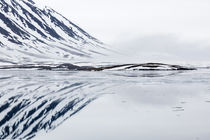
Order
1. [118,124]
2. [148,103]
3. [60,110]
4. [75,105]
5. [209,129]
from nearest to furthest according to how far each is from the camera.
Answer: [209,129] < [118,124] < [60,110] < [75,105] < [148,103]

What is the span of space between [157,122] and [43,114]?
5.11 metres

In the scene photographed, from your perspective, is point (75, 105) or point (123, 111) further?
point (75, 105)

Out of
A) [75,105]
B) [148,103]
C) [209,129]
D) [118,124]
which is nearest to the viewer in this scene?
[209,129]

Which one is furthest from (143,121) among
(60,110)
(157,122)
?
(60,110)

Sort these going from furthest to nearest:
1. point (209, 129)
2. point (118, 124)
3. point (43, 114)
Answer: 1. point (43, 114)
2. point (118, 124)
3. point (209, 129)

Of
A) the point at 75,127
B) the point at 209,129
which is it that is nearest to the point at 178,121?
the point at 209,129

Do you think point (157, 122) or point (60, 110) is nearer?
point (157, 122)

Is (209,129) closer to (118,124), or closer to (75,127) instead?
(118,124)

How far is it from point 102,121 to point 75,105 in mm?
5226

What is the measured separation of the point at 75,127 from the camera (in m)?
14.6

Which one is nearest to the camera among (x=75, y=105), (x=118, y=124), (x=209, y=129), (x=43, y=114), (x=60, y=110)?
(x=209, y=129)

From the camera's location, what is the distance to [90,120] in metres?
16.4

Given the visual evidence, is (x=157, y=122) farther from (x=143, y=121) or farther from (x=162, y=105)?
(x=162, y=105)

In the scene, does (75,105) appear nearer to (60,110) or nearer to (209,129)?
(60,110)
